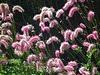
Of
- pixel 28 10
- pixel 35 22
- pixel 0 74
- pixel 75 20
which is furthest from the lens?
pixel 28 10

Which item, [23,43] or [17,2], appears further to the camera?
[17,2]

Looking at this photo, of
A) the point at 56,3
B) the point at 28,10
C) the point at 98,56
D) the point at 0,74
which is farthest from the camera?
the point at 28,10

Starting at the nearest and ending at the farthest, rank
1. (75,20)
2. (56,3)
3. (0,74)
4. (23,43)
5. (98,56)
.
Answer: (23,43) → (0,74) → (98,56) → (75,20) → (56,3)

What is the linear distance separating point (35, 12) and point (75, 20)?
3.62 feet

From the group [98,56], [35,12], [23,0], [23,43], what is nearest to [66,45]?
[23,43]

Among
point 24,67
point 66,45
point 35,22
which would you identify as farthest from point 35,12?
point 66,45

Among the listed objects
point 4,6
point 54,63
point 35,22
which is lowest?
point 54,63

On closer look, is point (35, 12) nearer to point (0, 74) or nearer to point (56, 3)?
point (56, 3)

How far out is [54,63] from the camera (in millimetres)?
1931

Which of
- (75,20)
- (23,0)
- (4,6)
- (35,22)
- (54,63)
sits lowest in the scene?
(54,63)

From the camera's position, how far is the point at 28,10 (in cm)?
→ 449

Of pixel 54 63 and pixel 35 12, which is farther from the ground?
pixel 35 12

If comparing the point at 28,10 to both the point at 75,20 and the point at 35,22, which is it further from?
the point at 75,20

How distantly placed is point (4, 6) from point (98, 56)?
1.41 metres
